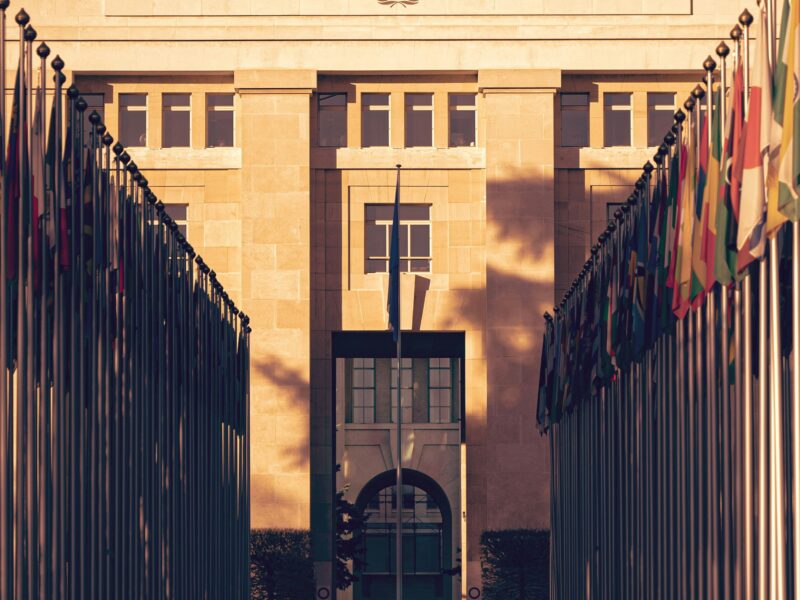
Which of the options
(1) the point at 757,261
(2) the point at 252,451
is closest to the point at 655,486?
(1) the point at 757,261

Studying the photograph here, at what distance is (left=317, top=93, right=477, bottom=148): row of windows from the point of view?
54844mm

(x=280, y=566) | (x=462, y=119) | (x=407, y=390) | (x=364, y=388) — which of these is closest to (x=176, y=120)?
(x=462, y=119)

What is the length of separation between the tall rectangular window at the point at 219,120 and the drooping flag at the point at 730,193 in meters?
36.0

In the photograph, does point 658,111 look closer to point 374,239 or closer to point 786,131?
point 374,239

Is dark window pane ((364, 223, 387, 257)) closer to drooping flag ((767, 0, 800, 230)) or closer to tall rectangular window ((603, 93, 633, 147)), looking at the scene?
tall rectangular window ((603, 93, 633, 147))

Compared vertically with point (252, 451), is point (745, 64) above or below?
above

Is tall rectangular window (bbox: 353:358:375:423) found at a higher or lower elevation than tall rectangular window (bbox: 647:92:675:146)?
lower

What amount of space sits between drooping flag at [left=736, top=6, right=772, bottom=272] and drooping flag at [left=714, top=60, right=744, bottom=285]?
0.76 m

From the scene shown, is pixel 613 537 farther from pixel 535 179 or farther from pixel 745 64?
pixel 535 179

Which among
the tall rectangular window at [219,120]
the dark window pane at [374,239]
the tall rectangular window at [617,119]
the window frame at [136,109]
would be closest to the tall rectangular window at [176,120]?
the window frame at [136,109]

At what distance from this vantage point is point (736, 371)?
19.8 metres

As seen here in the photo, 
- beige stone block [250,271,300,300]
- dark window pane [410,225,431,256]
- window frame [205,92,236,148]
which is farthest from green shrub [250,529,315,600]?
window frame [205,92,236,148]

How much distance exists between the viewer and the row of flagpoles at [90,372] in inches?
743

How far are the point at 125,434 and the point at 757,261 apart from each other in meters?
10.0
